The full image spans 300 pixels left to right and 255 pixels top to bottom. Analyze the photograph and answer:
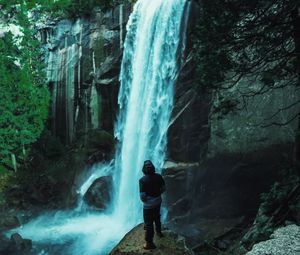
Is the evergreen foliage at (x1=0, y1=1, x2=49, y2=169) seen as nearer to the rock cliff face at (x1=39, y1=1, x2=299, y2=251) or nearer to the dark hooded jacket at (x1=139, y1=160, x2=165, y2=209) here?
the rock cliff face at (x1=39, y1=1, x2=299, y2=251)

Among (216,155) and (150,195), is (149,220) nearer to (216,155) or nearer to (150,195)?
(150,195)

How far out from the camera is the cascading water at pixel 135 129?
15.2 meters

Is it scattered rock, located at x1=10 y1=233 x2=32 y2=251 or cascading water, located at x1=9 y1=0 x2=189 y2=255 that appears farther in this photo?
cascading water, located at x1=9 y1=0 x2=189 y2=255

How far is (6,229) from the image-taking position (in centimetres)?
1611

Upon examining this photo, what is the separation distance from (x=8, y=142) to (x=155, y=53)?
27.1 ft

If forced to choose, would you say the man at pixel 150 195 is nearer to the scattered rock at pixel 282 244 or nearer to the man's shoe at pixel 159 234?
the man's shoe at pixel 159 234

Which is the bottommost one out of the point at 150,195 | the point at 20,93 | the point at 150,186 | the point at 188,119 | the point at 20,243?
the point at 20,243

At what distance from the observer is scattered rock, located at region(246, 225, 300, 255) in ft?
23.3

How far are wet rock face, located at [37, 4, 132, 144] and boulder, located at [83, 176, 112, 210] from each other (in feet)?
12.0

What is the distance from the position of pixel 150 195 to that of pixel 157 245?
105 centimetres

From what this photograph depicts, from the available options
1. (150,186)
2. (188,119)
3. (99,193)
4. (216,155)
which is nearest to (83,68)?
(99,193)

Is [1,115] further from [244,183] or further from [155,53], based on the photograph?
[244,183]

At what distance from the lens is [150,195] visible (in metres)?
7.50

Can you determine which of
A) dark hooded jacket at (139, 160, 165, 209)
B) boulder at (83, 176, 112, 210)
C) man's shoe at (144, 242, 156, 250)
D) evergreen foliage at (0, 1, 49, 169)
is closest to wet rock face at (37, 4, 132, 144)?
evergreen foliage at (0, 1, 49, 169)
